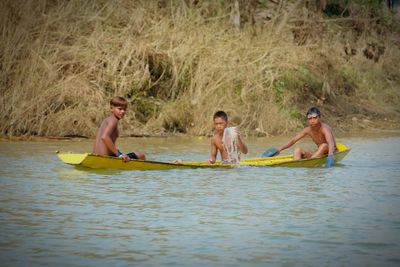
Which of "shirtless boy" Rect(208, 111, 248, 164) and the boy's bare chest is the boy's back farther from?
the boy's bare chest

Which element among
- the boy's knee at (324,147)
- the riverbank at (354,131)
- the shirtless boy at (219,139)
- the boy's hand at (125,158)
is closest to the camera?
the boy's hand at (125,158)

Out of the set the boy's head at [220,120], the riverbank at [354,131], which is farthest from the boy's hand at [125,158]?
the riverbank at [354,131]

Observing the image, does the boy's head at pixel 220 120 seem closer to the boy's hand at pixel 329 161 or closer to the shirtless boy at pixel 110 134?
the shirtless boy at pixel 110 134

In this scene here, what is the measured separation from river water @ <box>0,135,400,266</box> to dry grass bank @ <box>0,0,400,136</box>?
515 cm

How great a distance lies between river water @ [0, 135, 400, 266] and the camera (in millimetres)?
6395

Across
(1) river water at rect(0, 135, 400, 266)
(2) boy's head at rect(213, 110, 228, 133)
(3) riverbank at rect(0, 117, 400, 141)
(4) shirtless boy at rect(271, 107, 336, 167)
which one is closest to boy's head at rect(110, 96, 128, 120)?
(1) river water at rect(0, 135, 400, 266)

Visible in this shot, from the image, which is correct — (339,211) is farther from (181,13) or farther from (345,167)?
(181,13)

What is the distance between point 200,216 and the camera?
8219 mm

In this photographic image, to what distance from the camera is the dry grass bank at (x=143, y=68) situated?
61.3ft

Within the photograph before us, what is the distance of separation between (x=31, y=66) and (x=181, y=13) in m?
4.08

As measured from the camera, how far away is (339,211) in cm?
846

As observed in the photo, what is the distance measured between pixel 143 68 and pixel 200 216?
12.1 m

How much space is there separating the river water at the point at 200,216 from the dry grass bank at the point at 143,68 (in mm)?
5152

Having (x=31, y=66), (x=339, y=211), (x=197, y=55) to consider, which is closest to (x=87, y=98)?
(x=31, y=66)
